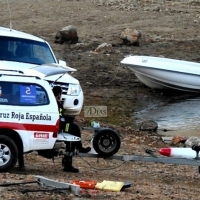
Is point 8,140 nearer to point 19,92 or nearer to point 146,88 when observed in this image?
point 19,92

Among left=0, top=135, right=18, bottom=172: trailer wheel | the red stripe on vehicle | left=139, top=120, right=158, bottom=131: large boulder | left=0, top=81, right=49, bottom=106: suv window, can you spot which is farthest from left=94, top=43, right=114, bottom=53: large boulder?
left=0, top=135, right=18, bottom=172: trailer wheel

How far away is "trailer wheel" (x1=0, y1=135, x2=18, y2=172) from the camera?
1281 cm

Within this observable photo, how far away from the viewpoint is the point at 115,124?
21.6 metres

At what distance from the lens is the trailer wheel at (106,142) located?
13.5m

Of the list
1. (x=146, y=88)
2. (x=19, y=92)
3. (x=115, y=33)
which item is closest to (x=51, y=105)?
(x=19, y=92)

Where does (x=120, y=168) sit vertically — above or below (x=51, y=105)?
below

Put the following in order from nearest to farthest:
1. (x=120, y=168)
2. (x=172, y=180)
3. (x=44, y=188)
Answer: (x=44, y=188)
(x=172, y=180)
(x=120, y=168)

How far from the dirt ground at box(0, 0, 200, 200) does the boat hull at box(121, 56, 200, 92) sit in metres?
Answer: 0.38

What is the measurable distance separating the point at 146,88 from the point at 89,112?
483 inches

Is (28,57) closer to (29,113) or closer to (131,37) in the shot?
(29,113)

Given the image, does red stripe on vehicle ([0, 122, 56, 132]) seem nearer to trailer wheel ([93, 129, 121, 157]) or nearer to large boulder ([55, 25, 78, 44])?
trailer wheel ([93, 129, 121, 157])

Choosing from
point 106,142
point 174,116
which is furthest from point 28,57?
point 174,116

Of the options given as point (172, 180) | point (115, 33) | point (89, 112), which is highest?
point (115, 33)

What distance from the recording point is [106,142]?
44.7ft
